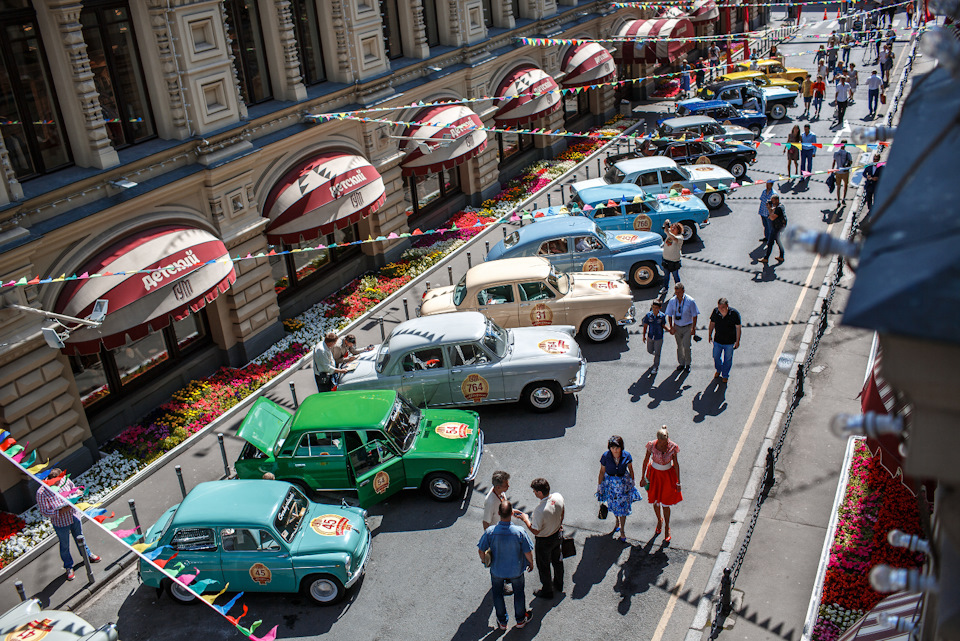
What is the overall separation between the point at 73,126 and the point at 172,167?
1.87 m

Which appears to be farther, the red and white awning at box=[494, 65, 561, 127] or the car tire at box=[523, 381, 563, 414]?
the red and white awning at box=[494, 65, 561, 127]

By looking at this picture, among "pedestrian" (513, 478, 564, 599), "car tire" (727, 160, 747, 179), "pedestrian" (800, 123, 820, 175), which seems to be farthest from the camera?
"car tire" (727, 160, 747, 179)

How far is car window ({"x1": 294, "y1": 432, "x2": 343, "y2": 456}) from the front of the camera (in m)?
11.7

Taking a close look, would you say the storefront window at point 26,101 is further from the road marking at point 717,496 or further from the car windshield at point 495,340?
the road marking at point 717,496

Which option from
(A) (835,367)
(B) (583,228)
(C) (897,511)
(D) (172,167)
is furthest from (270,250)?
(C) (897,511)

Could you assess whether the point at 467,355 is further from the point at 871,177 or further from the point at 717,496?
the point at 871,177

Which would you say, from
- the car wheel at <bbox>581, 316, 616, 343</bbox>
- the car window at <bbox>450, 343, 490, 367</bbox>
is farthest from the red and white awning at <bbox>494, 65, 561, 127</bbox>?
the car window at <bbox>450, 343, 490, 367</bbox>

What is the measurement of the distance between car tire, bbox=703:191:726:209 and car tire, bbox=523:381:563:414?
11084 millimetres

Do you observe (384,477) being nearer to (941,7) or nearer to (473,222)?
(941,7)

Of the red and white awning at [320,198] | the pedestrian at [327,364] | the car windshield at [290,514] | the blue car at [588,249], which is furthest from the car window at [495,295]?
the car windshield at [290,514]

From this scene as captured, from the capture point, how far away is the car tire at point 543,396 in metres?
13.9

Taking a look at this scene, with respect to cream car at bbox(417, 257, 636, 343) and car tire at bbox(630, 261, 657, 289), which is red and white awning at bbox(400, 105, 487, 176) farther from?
cream car at bbox(417, 257, 636, 343)

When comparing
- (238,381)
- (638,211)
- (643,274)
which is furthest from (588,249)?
(238,381)

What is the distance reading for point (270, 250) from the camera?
17.7 m
